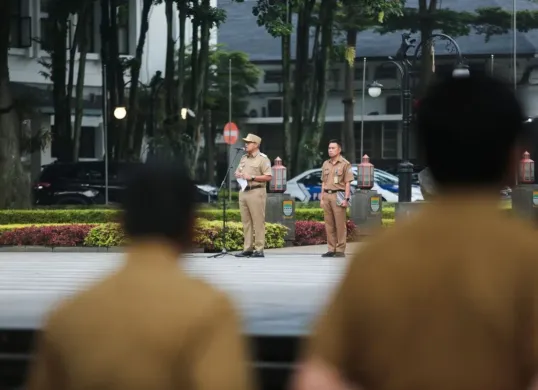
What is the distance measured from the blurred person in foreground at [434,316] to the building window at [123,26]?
1377 inches

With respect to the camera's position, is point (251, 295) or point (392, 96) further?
point (392, 96)

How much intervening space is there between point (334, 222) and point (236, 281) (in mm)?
5043

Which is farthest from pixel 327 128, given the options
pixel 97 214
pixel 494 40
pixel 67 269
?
pixel 67 269

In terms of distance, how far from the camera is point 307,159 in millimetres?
41562

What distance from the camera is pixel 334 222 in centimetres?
1736

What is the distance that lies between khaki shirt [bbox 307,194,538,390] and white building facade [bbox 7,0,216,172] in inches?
1167

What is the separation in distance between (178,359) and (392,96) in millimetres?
52998

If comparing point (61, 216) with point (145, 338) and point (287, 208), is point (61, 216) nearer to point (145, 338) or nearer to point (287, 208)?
point (287, 208)

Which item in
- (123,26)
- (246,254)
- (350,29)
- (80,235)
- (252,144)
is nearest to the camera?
(252,144)

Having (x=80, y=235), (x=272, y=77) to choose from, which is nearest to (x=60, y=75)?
(x=80, y=235)

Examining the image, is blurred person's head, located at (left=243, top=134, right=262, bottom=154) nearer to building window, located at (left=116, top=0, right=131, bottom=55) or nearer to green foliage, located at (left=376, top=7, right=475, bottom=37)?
green foliage, located at (left=376, top=7, right=475, bottom=37)

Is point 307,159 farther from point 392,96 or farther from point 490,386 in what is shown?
point 490,386

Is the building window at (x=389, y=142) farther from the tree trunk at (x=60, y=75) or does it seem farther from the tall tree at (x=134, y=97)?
the tree trunk at (x=60, y=75)

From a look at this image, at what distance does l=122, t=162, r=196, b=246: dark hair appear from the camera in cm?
262
